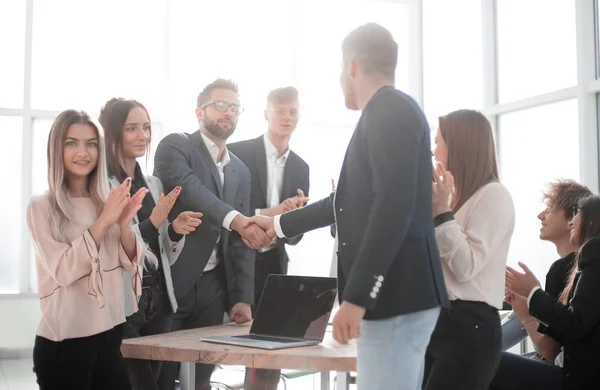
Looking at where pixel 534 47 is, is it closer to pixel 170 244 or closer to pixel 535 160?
pixel 535 160

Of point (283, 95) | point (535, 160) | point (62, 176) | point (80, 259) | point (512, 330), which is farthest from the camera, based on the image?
point (535, 160)

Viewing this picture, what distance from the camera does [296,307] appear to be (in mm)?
2637

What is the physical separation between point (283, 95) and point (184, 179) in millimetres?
1245

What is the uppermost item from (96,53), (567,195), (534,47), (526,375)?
(96,53)

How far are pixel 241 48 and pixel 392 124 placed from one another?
19.9ft

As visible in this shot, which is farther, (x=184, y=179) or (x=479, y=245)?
(x=184, y=179)

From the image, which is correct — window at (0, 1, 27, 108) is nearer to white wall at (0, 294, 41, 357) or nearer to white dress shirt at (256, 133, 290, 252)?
white wall at (0, 294, 41, 357)

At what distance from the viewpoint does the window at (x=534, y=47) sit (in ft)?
18.5

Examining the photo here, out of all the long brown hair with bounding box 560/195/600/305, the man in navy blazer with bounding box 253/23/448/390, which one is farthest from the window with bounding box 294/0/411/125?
the man in navy blazer with bounding box 253/23/448/390

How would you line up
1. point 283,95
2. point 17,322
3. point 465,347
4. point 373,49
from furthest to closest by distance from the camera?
1. point 17,322
2. point 283,95
3. point 465,347
4. point 373,49

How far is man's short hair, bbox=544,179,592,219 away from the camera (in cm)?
337

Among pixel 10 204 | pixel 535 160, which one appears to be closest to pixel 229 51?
pixel 10 204

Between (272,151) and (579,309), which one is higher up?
(272,151)

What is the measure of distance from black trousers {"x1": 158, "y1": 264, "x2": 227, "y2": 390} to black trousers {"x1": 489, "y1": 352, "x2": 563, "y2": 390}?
4.15 feet
